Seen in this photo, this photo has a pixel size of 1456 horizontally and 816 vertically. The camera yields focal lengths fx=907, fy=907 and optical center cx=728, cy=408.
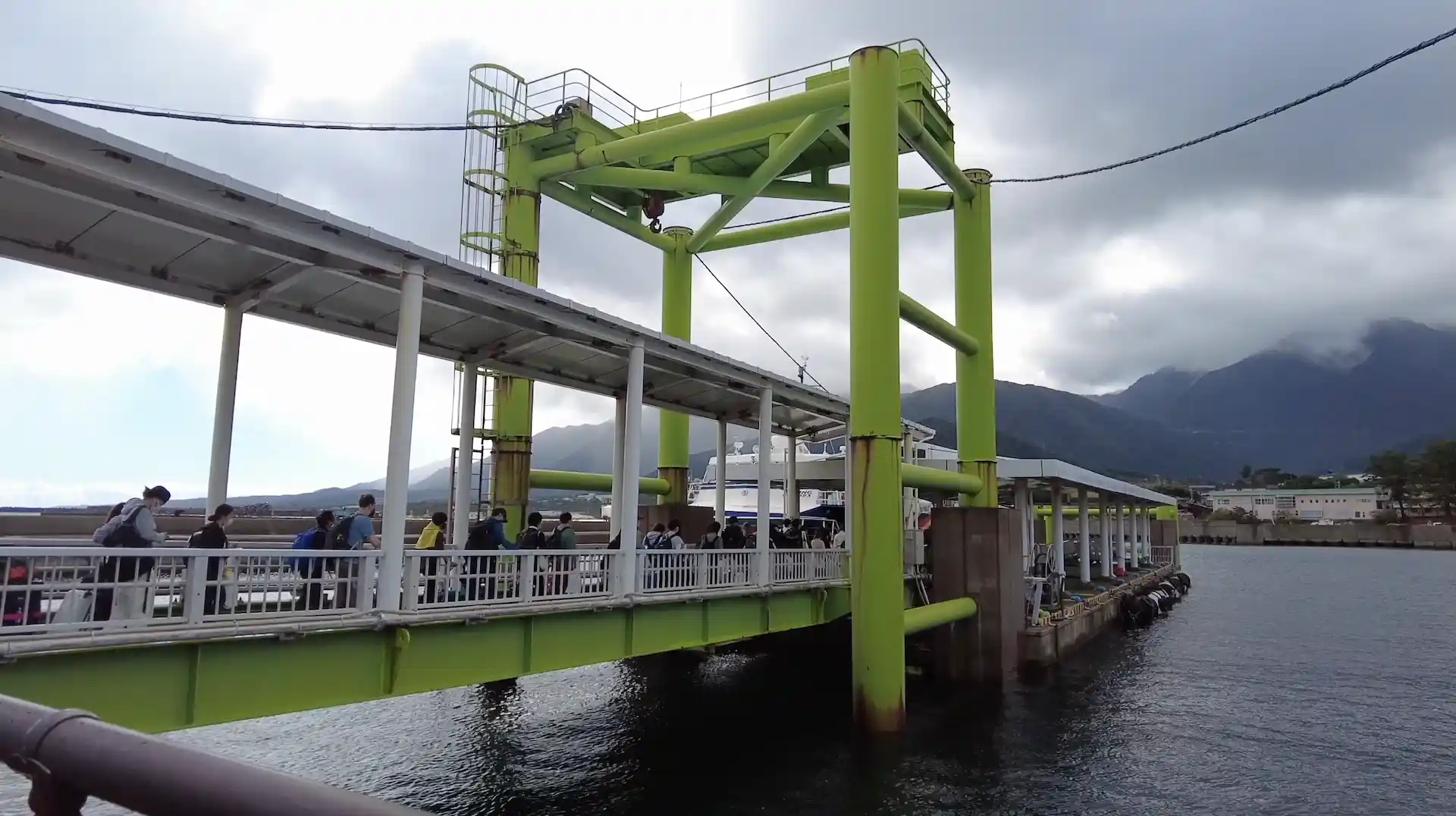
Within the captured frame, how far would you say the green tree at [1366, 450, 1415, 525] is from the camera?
13262cm

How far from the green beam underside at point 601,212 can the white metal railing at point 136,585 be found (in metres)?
16.9

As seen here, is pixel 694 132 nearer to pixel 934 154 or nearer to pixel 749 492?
pixel 934 154

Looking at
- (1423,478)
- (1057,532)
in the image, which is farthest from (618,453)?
(1423,478)

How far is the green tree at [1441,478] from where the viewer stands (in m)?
120

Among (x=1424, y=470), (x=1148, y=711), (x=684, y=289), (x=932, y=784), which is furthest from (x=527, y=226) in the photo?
(x=1424, y=470)

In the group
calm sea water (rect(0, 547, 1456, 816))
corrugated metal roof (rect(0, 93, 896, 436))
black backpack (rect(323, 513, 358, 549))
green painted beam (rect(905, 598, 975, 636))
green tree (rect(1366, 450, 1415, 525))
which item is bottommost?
calm sea water (rect(0, 547, 1456, 816))

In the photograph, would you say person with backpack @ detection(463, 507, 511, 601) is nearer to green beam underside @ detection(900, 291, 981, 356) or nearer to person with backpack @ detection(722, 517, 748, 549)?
person with backpack @ detection(722, 517, 748, 549)

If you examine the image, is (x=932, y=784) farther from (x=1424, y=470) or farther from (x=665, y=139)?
(x=1424, y=470)

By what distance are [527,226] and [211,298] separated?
12655 mm

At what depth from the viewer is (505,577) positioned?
1205cm

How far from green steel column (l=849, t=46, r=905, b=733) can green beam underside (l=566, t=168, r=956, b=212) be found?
6600 mm

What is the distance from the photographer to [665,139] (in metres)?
22.8

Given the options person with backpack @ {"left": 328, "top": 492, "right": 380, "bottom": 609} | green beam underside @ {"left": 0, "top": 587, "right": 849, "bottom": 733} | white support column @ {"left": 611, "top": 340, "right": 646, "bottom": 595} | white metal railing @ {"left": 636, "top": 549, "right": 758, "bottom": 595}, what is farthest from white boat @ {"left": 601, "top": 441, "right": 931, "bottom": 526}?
person with backpack @ {"left": 328, "top": 492, "right": 380, "bottom": 609}

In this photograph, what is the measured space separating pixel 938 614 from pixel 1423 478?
5493 inches
